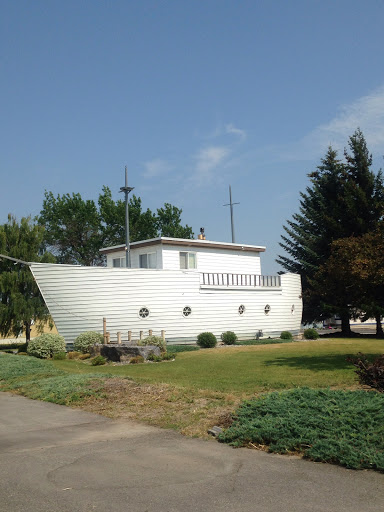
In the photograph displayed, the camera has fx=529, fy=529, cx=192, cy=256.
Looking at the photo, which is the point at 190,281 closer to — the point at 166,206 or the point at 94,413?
the point at 94,413

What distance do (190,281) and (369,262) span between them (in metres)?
13.7

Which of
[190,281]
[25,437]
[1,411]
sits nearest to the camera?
[25,437]

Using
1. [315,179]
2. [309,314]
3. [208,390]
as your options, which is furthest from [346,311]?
[208,390]

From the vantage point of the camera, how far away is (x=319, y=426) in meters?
7.01

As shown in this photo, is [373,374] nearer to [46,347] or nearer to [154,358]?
[154,358]

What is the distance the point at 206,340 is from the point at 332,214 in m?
17.3

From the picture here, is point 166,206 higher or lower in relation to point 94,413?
higher

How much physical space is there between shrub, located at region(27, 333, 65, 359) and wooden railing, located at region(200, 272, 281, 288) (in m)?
8.30

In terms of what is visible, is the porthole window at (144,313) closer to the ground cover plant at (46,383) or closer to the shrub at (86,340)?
the shrub at (86,340)

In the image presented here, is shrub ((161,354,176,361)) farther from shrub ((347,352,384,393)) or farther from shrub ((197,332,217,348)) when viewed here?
shrub ((347,352,384,393))

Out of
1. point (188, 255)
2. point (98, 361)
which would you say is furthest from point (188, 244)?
point (98, 361)

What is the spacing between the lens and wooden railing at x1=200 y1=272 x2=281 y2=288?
29.2m

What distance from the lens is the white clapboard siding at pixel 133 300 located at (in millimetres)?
25625

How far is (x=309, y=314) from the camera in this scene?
1746 inches
